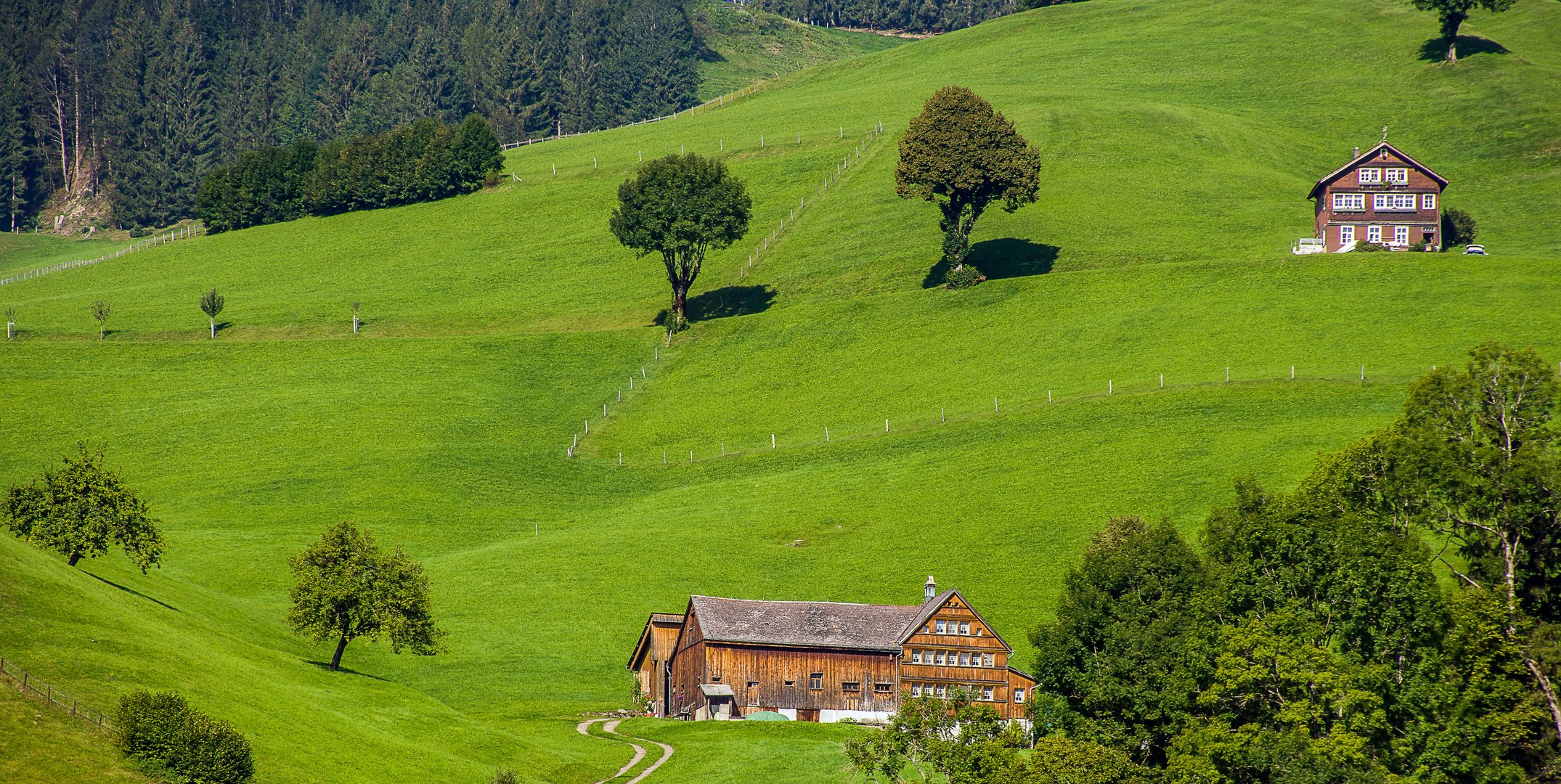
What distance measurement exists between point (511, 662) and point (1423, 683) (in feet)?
161

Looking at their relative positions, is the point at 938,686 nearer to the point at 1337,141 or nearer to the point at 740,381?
the point at 740,381

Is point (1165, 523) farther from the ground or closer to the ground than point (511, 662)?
farther from the ground

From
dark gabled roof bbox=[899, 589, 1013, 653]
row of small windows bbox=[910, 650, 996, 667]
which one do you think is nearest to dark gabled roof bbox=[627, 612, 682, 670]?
dark gabled roof bbox=[899, 589, 1013, 653]

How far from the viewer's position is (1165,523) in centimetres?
6981

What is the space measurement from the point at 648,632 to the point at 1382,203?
91057mm

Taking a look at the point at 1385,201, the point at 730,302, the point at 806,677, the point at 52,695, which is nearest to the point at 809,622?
the point at 806,677

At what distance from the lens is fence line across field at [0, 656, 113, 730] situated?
51.6 m

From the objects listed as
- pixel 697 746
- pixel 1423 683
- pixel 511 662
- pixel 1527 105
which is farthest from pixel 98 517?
pixel 1527 105

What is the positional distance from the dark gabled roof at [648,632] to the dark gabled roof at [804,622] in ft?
6.05

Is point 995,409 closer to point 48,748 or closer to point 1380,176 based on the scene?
point 1380,176

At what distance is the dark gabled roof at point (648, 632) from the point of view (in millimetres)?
82812

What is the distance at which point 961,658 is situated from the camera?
3140 inches

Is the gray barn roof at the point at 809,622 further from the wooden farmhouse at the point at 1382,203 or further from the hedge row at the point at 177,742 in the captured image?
the wooden farmhouse at the point at 1382,203

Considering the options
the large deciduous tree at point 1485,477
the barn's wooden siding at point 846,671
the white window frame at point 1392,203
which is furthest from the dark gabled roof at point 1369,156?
the barn's wooden siding at point 846,671
